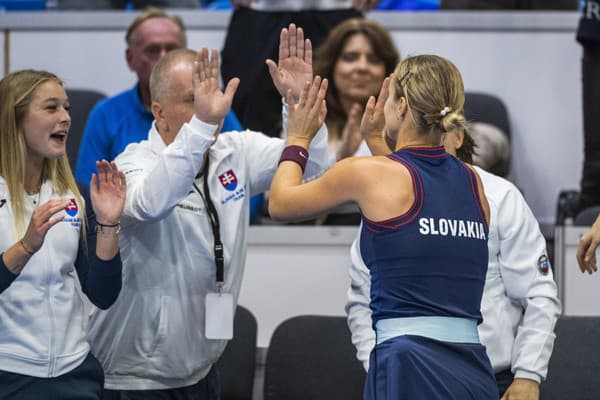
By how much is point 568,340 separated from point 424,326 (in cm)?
Result: 119

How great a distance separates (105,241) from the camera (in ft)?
9.16

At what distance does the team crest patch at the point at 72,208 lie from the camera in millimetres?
2900

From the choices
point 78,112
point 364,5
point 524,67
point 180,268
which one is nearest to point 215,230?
point 180,268

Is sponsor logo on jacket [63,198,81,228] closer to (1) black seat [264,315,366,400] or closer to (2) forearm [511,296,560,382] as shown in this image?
(1) black seat [264,315,366,400]

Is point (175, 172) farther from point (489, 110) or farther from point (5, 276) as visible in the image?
point (489, 110)

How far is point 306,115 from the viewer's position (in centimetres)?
271

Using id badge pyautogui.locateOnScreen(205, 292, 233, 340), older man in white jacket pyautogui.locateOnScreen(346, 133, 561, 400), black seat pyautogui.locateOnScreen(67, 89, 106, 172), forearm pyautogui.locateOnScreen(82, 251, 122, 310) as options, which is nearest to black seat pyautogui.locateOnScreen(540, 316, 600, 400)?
older man in white jacket pyautogui.locateOnScreen(346, 133, 561, 400)

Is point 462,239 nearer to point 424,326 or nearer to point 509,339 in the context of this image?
point 424,326

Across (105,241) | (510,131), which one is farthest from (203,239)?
(510,131)

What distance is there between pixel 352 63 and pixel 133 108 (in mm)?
1077

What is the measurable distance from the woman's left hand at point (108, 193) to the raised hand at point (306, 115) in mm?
526

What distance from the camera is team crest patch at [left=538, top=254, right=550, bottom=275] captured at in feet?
9.27

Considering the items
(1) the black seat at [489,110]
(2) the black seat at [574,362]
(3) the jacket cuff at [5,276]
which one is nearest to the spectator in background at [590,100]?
(1) the black seat at [489,110]

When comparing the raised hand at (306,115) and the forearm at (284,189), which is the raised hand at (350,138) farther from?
the forearm at (284,189)
